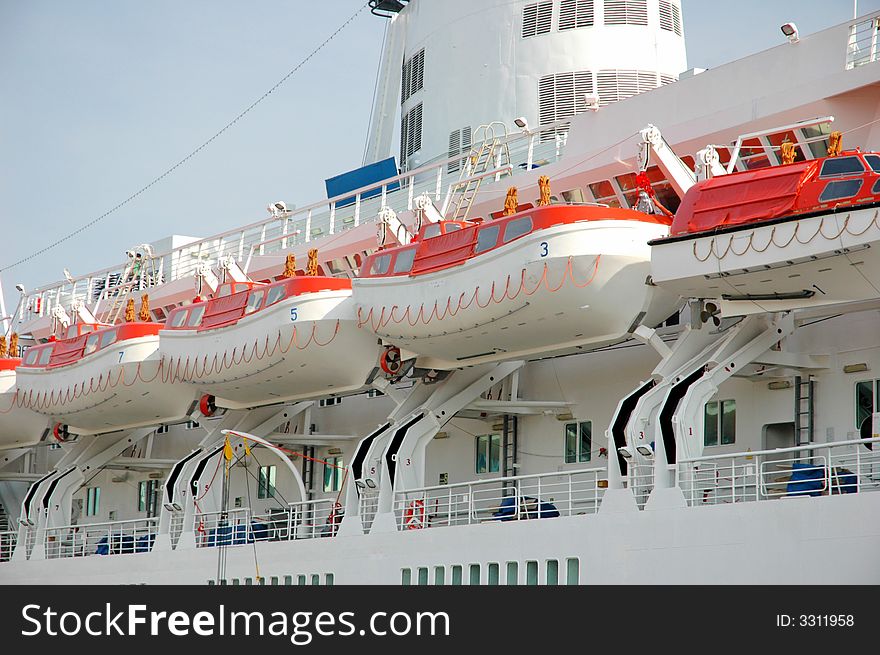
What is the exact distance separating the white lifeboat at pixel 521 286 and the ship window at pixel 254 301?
3.73 m

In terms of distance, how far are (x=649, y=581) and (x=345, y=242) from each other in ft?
48.5

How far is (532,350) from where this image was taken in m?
25.3

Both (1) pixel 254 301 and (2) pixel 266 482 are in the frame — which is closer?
(1) pixel 254 301

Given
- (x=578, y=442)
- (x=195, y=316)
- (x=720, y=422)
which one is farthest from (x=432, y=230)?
(x=195, y=316)

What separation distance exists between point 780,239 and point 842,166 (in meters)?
1.39

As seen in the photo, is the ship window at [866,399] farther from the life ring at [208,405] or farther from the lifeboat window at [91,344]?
the lifeboat window at [91,344]

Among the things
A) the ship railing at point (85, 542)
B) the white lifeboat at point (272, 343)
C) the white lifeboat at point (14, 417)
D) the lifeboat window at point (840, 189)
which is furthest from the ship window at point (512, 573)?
the white lifeboat at point (14, 417)

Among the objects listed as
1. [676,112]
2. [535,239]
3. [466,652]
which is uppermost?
[676,112]

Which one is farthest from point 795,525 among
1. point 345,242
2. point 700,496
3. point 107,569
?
point 107,569

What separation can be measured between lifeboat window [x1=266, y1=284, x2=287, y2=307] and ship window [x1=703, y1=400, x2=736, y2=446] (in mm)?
8908

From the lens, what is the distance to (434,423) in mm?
28234

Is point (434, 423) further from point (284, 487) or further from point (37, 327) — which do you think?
point (37, 327)

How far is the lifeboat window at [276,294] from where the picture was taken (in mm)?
28969

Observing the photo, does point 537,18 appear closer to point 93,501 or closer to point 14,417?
point 14,417
